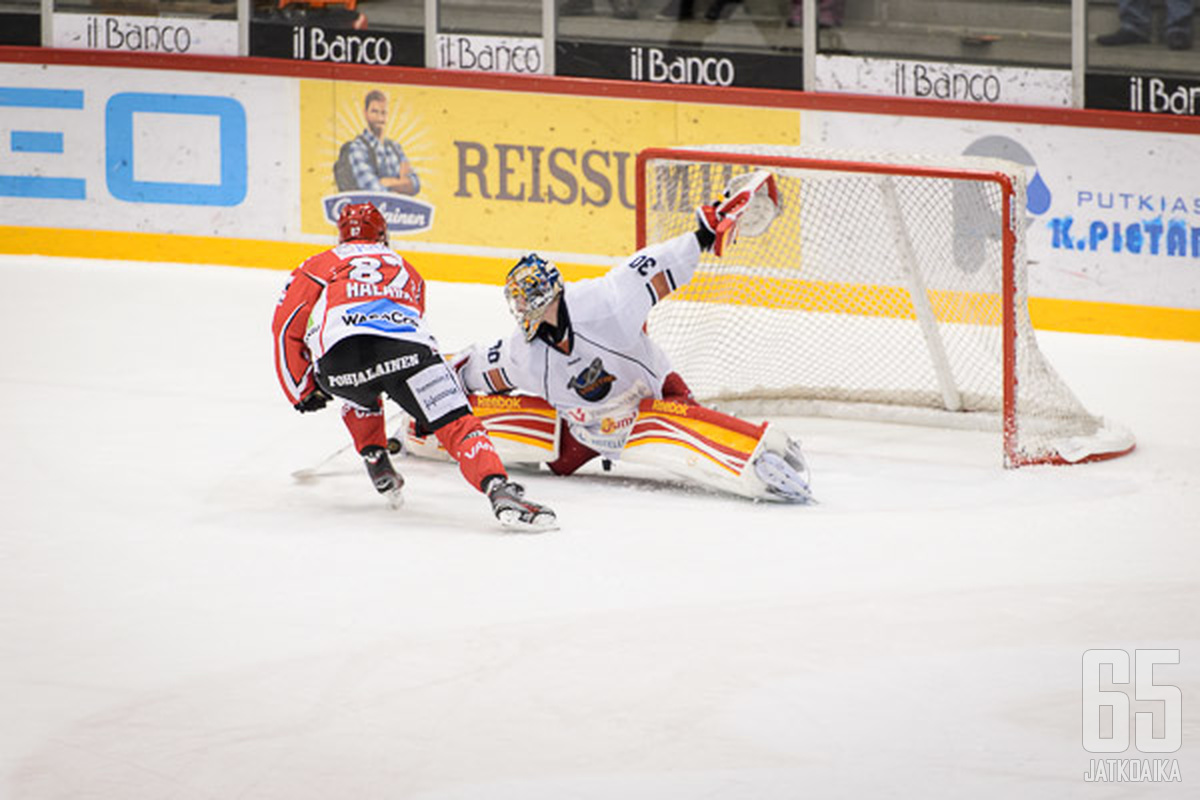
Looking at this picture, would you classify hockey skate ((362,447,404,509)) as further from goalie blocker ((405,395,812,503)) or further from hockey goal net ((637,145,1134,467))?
hockey goal net ((637,145,1134,467))

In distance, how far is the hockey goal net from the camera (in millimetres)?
7285

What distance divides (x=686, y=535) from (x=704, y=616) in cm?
79

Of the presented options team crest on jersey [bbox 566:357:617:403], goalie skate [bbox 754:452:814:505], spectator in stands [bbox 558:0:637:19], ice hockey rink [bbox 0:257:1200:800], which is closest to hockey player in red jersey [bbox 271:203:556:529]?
ice hockey rink [bbox 0:257:1200:800]

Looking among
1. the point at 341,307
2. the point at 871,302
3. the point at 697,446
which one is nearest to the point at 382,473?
the point at 341,307

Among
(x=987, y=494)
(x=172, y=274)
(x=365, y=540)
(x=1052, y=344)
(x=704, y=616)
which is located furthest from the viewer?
(x=172, y=274)

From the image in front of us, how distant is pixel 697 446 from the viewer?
6.74 m

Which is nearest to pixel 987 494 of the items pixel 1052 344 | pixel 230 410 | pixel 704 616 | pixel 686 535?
pixel 686 535

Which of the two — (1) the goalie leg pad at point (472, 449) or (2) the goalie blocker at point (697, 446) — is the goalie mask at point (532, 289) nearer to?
(1) the goalie leg pad at point (472, 449)

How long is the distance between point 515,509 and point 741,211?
1296mm

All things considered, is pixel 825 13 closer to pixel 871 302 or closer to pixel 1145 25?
pixel 1145 25

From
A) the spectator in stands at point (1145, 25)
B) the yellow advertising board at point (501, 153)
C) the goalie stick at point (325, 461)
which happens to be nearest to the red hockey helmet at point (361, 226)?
the goalie stick at point (325, 461)

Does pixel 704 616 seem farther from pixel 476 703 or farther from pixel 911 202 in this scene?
pixel 911 202

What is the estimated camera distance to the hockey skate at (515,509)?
634cm

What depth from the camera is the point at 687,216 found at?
8.06m
